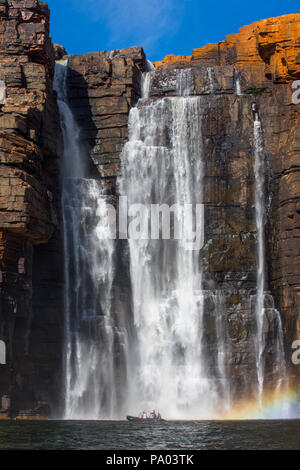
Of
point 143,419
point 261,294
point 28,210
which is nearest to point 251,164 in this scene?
point 261,294

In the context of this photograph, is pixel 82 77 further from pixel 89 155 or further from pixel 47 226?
pixel 47 226

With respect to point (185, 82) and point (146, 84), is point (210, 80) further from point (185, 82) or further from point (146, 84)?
point (146, 84)

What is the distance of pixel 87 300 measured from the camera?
50625 millimetres

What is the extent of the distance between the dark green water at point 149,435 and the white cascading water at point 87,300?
5509 millimetres

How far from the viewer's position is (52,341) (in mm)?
47719

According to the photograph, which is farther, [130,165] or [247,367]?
[130,165]

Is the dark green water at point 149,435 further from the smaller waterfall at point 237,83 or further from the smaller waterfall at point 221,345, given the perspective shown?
the smaller waterfall at point 237,83

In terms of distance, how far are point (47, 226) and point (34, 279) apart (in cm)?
446

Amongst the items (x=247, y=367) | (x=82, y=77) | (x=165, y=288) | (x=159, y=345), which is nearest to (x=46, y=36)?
(x=82, y=77)

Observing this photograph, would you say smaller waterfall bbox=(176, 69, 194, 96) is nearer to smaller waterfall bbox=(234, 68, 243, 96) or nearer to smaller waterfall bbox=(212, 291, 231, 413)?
smaller waterfall bbox=(234, 68, 243, 96)

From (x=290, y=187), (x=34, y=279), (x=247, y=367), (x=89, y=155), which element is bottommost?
(x=247, y=367)

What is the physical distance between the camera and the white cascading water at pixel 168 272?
49.7 m

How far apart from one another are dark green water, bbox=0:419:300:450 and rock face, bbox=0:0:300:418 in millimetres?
6463

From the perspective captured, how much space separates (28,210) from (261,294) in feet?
59.7
